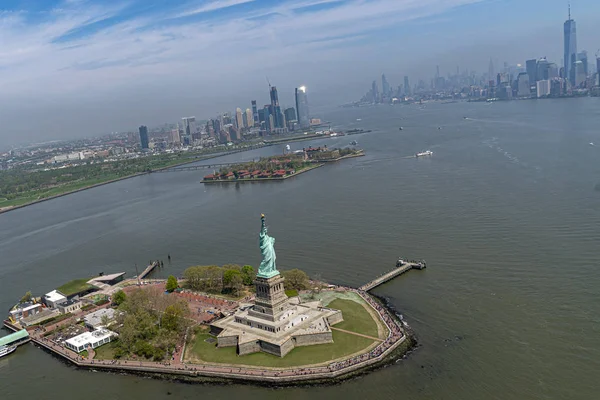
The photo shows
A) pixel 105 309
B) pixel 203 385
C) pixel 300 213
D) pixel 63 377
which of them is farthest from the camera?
pixel 300 213

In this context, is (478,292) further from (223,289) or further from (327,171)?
(327,171)

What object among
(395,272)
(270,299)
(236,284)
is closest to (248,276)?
(236,284)

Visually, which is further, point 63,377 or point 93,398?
point 63,377

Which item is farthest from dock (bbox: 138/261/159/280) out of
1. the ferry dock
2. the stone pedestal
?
the stone pedestal

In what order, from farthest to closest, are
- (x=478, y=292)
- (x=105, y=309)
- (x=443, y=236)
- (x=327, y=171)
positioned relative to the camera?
(x=327, y=171) → (x=443, y=236) → (x=105, y=309) → (x=478, y=292)

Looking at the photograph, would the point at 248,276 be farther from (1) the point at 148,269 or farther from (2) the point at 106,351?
(1) the point at 148,269

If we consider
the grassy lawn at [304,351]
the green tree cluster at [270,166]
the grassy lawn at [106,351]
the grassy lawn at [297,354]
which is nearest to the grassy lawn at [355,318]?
the grassy lawn at [304,351]

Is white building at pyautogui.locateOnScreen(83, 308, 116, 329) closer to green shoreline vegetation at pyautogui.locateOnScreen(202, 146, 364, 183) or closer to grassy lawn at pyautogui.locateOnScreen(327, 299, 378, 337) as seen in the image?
grassy lawn at pyautogui.locateOnScreen(327, 299, 378, 337)

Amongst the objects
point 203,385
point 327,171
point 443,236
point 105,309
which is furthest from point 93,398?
point 327,171
